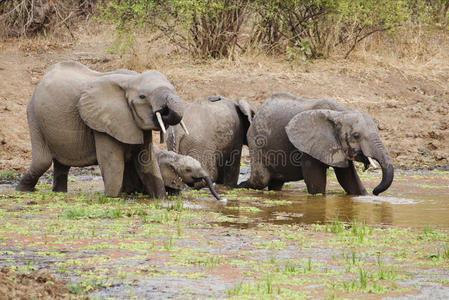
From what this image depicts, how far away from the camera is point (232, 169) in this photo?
41.2 feet

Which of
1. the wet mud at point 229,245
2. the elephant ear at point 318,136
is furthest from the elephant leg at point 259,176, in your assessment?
the wet mud at point 229,245

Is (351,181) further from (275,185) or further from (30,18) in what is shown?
(30,18)

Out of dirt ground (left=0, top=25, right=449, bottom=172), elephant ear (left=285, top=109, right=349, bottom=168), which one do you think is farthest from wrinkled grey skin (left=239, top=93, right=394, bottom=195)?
dirt ground (left=0, top=25, right=449, bottom=172)

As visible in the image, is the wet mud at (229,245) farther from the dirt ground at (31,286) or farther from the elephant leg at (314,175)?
the elephant leg at (314,175)

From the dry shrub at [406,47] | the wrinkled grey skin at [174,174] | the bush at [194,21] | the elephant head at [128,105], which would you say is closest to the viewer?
the elephant head at [128,105]

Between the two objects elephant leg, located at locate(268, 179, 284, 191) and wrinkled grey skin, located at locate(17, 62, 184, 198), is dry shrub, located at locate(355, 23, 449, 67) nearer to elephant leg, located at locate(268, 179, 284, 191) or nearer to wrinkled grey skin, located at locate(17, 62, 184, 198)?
elephant leg, located at locate(268, 179, 284, 191)

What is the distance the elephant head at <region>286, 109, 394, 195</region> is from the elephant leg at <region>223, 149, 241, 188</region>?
143 centimetres

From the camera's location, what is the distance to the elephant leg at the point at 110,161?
32.9 ft

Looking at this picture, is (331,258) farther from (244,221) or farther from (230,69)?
(230,69)

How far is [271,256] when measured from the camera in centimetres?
654

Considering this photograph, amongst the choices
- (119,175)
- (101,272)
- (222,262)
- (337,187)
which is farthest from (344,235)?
(337,187)

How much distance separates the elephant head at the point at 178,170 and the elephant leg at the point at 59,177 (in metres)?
1.27

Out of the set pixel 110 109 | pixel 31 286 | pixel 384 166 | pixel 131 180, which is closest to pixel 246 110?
pixel 131 180

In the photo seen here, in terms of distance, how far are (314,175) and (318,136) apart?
0.57 m
